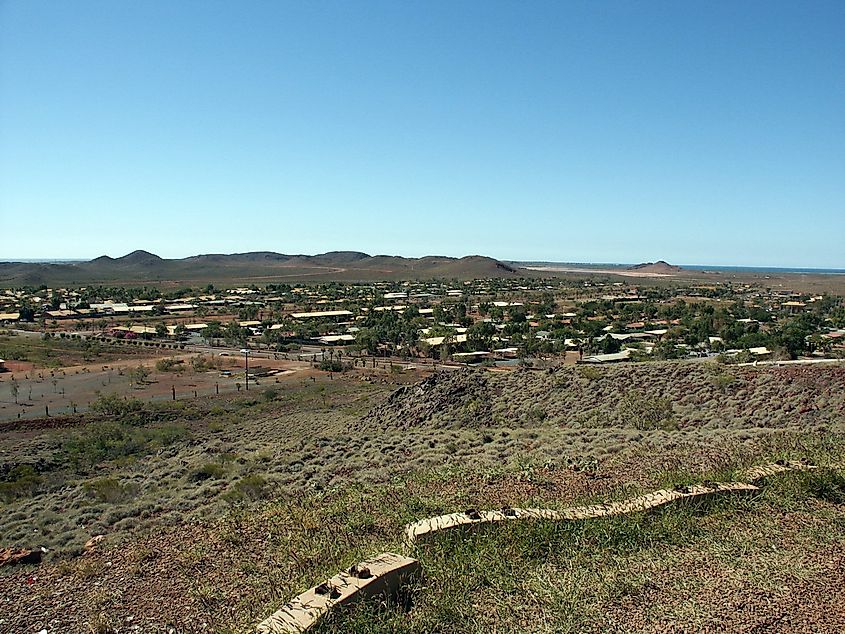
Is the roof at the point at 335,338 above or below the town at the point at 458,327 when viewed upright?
below

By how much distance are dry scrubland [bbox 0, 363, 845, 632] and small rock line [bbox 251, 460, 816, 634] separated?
163mm

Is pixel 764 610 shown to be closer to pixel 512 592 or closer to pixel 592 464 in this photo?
pixel 512 592

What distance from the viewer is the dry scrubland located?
5.31 m

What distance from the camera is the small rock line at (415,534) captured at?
4961 mm

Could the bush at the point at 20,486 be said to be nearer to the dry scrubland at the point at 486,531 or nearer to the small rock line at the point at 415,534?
the dry scrubland at the point at 486,531

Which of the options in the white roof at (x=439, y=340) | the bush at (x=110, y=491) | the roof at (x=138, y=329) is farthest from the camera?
the roof at (x=138, y=329)

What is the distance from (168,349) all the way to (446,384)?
49491mm

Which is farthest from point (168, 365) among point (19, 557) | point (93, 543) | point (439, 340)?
point (19, 557)

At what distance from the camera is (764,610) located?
5020 mm

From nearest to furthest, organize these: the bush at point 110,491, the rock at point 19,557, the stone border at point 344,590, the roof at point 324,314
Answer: the stone border at point 344,590, the rock at point 19,557, the bush at point 110,491, the roof at point 324,314

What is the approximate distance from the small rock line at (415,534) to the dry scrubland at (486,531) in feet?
0.54

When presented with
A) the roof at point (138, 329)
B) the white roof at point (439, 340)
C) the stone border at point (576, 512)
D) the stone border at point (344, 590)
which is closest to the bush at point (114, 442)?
the stone border at point (576, 512)

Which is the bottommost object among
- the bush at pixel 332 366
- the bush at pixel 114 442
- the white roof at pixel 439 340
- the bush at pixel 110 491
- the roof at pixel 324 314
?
the bush at pixel 332 366

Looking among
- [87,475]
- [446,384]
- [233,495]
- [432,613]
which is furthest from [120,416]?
[432,613]
